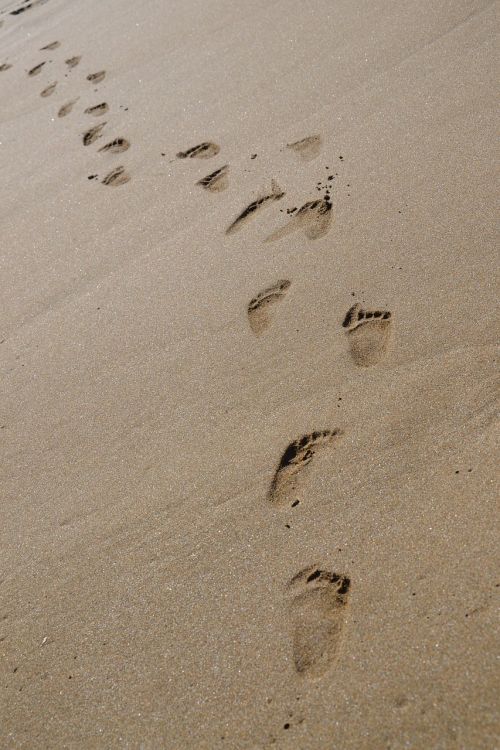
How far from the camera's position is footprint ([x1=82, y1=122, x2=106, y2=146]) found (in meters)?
2.89

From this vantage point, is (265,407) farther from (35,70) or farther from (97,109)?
(35,70)

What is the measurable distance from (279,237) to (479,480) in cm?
109

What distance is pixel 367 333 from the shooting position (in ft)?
5.84

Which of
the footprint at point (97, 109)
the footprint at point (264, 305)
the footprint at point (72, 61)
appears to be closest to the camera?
the footprint at point (264, 305)

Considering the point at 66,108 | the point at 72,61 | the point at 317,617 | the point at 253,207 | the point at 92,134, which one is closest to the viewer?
the point at 317,617

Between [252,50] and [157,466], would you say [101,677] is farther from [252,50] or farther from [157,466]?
[252,50]

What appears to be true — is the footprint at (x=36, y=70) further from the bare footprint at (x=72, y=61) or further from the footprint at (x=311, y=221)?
the footprint at (x=311, y=221)

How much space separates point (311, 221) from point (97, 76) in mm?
1886

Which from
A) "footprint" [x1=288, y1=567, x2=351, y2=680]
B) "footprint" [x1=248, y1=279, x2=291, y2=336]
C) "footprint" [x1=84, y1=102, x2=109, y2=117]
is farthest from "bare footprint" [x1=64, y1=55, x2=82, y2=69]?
"footprint" [x1=288, y1=567, x2=351, y2=680]

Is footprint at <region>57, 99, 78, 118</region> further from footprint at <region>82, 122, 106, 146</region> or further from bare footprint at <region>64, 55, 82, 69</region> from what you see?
bare footprint at <region>64, 55, 82, 69</region>

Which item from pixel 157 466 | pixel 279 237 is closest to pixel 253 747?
pixel 157 466

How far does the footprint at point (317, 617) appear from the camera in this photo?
1.29 meters

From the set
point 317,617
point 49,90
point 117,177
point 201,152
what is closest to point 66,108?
point 49,90

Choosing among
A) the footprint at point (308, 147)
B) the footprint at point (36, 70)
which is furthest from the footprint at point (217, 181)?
the footprint at point (36, 70)
